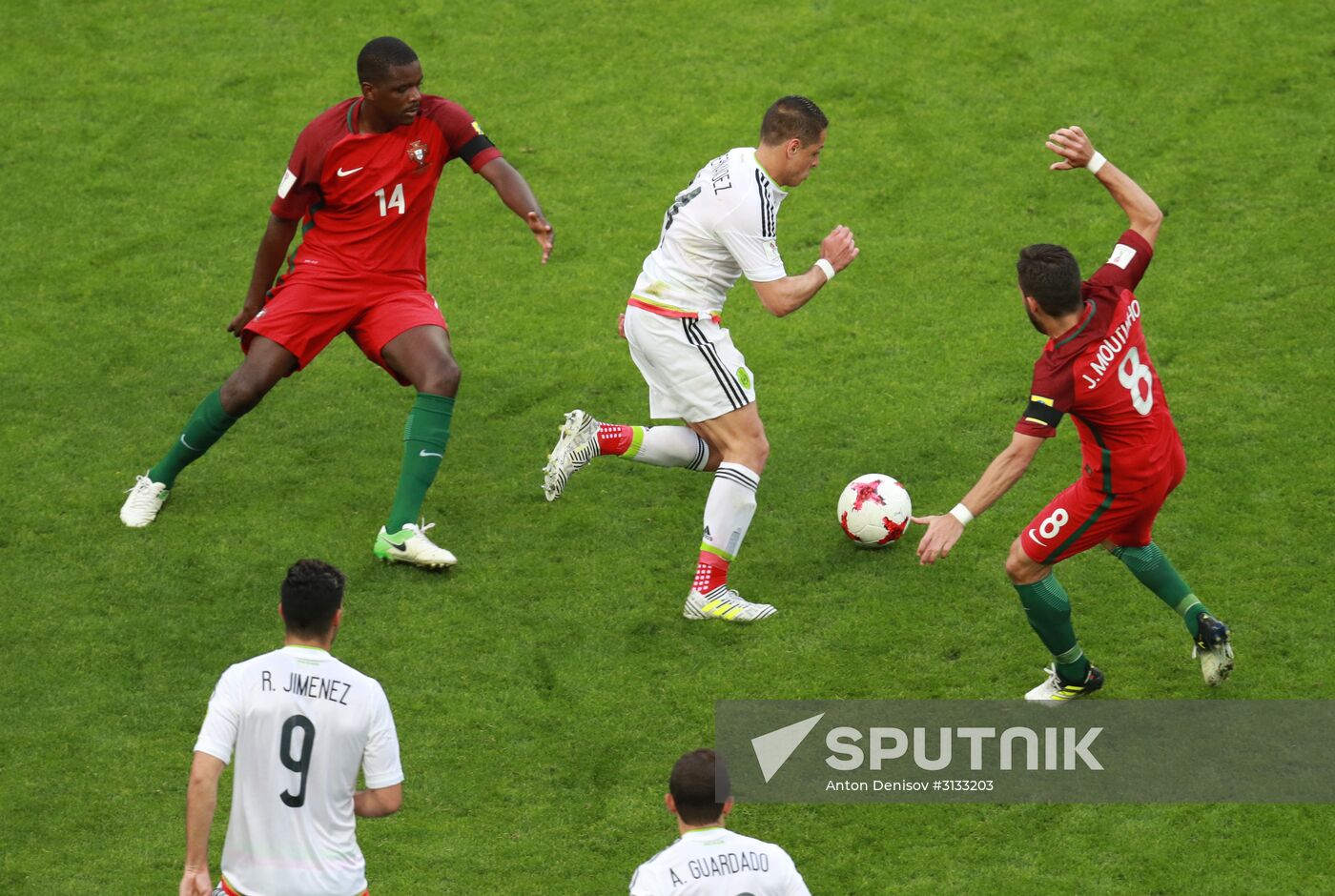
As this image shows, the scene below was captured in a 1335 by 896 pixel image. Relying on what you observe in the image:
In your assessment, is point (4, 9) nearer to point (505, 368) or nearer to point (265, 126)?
point (265, 126)

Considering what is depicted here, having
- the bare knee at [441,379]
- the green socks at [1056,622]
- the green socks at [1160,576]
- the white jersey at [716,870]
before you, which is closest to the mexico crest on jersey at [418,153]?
the bare knee at [441,379]

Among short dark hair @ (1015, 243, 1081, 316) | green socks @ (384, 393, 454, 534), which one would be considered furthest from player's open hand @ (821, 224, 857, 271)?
green socks @ (384, 393, 454, 534)

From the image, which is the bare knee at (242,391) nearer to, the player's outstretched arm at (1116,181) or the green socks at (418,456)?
the green socks at (418,456)

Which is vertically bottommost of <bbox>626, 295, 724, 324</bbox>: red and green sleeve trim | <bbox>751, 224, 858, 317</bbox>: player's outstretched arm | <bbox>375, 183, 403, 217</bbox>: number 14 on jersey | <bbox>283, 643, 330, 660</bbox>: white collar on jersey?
<bbox>283, 643, 330, 660</bbox>: white collar on jersey

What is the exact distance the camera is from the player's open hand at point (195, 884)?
4.71 m

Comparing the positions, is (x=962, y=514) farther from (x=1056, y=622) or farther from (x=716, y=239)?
(x=716, y=239)

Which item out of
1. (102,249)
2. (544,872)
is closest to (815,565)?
(544,872)

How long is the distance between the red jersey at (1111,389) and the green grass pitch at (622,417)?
115 cm

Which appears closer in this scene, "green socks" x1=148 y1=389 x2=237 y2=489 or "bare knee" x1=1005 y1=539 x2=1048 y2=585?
"bare knee" x1=1005 y1=539 x2=1048 y2=585

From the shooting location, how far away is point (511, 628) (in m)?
7.74

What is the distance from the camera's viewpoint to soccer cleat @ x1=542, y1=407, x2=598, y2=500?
28.2ft

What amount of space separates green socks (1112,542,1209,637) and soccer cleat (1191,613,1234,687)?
9 cm

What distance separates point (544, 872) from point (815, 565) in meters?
2.66

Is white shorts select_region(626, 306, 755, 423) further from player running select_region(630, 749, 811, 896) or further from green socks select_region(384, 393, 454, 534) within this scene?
player running select_region(630, 749, 811, 896)
